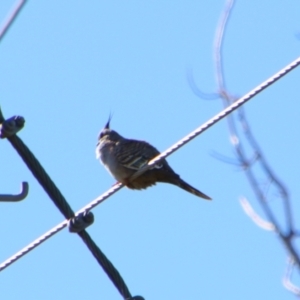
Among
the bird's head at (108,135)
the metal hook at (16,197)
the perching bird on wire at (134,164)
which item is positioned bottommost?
the metal hook at (16,197)

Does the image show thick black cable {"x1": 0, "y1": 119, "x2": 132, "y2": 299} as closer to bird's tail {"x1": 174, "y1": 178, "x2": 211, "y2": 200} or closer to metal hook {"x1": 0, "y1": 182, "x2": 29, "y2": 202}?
metal hook {"x1": 0, "y1": 182, "x2": 29, "y2": 202}

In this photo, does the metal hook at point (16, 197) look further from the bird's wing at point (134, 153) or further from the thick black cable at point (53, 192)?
the bird's wing at point (134, 153)

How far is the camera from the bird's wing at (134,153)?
8.32m

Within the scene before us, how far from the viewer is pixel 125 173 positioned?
8.26m

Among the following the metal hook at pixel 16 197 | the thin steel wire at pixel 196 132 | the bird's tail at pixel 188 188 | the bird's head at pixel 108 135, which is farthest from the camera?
the bird's head at pixel 108 135

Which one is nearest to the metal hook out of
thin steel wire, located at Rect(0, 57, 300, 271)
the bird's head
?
thin steel wire, located at Rect(0, 57, 300, 271)

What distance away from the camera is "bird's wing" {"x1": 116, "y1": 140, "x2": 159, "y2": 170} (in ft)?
27.3

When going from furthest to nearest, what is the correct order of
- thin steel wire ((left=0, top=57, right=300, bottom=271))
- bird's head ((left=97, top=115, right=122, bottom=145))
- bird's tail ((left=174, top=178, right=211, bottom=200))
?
bird's head ((left=97, top=115, right=122, bottom=145)) < bird's tail ((left=174, top=178, right=211, bottom=200)) < thin steel wire ((left=0, top=57, right=300, bottom=271))

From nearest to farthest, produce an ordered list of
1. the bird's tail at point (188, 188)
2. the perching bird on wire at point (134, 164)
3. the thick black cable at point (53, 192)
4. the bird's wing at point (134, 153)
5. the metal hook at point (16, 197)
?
the metal hook at point (16, 197) < the thick black cable at point (53, 192) < the bird's tail at point (188, 188) < the perching bird on wire at point (134, 164) < the bird's wing at point (134, 153)

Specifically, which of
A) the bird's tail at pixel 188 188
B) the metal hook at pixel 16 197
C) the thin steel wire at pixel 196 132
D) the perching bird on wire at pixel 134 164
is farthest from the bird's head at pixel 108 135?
the metal hook at pixel 16 197

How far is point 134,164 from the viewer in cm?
828

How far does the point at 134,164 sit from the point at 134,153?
349mm

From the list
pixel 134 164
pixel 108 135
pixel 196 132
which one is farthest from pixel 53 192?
pixel 108 135

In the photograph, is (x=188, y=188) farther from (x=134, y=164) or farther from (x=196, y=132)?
(x=196, y=132)
